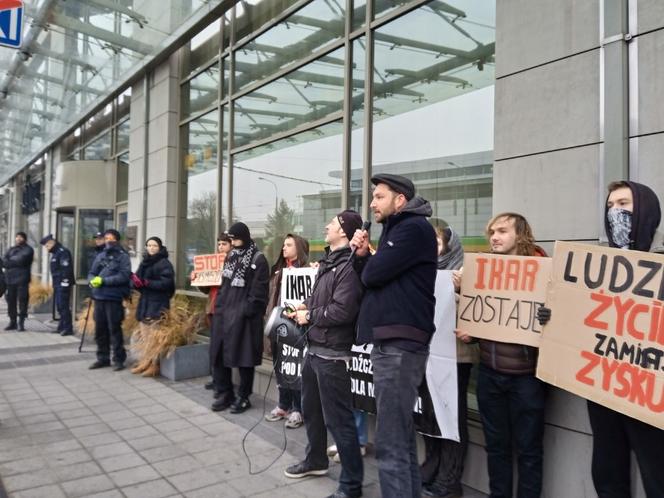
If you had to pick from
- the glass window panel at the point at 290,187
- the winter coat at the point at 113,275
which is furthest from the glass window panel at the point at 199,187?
the winter coat at the point at 113,275

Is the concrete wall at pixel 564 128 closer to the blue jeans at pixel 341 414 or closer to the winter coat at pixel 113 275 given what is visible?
the blue jeans at pixel 341 414

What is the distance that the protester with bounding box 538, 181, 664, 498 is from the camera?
8.32ft

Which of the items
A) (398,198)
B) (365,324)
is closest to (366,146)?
(398,198)

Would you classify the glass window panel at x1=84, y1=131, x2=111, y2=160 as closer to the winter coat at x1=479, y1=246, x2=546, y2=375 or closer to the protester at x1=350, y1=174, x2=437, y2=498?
the protester at x1=350, y1=174, x2=437, y2=498

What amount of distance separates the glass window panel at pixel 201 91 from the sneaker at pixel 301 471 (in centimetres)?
615

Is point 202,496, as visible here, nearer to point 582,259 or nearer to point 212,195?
point 582,259

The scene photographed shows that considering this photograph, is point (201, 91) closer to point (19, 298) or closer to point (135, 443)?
point (135, 443)

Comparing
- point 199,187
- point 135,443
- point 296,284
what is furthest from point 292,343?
point 199,187

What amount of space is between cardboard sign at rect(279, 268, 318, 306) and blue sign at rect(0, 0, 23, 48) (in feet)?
12.4

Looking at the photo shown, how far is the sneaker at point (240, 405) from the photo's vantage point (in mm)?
5468

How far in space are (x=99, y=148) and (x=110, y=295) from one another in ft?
23.1

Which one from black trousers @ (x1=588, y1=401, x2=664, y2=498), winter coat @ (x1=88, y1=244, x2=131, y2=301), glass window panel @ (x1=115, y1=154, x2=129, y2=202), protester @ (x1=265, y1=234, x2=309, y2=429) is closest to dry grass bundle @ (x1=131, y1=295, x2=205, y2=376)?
winter coat @ (x1=88, y1=244, x2=131, y2=301)

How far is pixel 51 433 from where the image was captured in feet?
15.9

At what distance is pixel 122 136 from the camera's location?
38.7 feet
